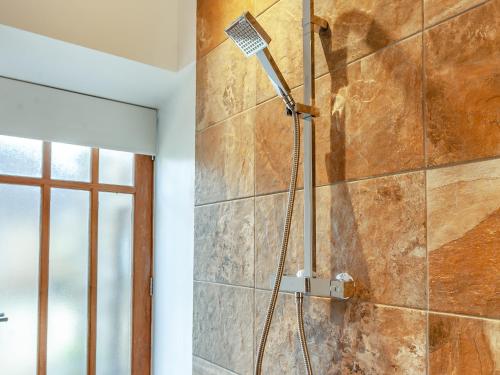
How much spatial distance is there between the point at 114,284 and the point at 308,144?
1.38 m

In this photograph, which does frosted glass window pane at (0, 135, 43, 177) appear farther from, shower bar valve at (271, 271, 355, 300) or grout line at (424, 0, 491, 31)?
grout line at (424, 0, 491, 31)

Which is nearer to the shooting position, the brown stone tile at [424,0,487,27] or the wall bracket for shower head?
the brown stone tile at [424,0,487,27]

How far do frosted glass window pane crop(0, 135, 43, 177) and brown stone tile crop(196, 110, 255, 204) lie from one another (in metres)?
0.77

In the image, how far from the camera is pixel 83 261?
2082mm

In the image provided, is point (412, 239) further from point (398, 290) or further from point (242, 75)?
point (242, 75)

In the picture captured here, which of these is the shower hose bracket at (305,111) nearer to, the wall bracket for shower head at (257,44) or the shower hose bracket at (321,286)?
the wall bracket for shower head at (257,44)

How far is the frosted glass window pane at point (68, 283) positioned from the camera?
199 centimetres

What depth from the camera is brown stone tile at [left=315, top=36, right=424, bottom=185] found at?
97cm

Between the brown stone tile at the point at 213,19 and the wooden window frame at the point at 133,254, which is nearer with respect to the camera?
the brown stone tile at the point at 213,19

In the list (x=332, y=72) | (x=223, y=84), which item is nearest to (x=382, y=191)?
(x=332, y=72)

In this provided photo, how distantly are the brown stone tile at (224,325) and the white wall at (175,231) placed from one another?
139 mm

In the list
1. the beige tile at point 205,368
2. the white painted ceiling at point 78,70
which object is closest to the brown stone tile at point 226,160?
the white painted ceiling at point 78,70

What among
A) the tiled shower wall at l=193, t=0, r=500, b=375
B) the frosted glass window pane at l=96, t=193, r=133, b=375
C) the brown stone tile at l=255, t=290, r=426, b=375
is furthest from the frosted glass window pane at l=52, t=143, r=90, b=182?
the brown stone tile at l=255, t=290, r=426, b=375

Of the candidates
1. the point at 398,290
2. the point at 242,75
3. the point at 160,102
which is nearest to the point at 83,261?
the point at 160,102
